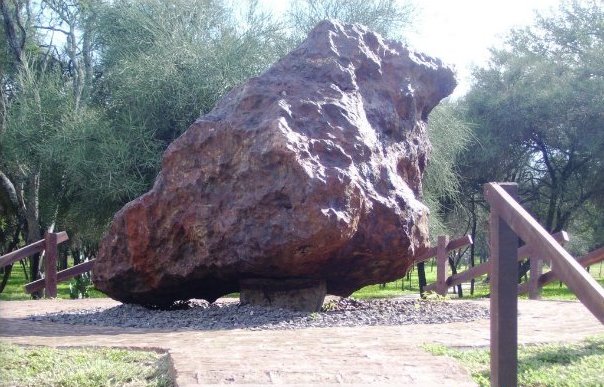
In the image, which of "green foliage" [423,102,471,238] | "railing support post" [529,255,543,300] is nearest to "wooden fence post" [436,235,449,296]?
"railing support post" [529,255,543,300]

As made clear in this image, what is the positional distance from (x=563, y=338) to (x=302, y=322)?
2.57 m

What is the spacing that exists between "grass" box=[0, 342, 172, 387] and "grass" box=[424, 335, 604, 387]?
2.06 meters

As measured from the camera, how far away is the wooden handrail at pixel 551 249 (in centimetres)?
319

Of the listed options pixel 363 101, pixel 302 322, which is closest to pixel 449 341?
pixel 302 322

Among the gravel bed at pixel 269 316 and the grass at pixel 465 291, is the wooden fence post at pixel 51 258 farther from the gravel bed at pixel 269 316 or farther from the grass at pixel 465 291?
the grass at pixel 465 291

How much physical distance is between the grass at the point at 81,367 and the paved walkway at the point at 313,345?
0.63 feet

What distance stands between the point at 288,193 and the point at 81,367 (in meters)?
3.12

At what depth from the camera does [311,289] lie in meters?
8.70

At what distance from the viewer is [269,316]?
8.04 m

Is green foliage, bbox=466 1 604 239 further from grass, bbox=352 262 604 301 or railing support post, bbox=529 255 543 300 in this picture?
railing support post, bbox=529 255 543 300

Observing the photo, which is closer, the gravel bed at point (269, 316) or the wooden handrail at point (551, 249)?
the wooden handrail at point (551, 249)

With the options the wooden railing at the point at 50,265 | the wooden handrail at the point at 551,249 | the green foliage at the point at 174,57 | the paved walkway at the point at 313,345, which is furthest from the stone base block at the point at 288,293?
the green foliage at the point at 174,57

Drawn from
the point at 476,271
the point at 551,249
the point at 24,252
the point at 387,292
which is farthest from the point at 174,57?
the point at 551,249

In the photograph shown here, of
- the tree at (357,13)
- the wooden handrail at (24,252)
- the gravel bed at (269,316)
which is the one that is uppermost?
the tree at (357,13)
